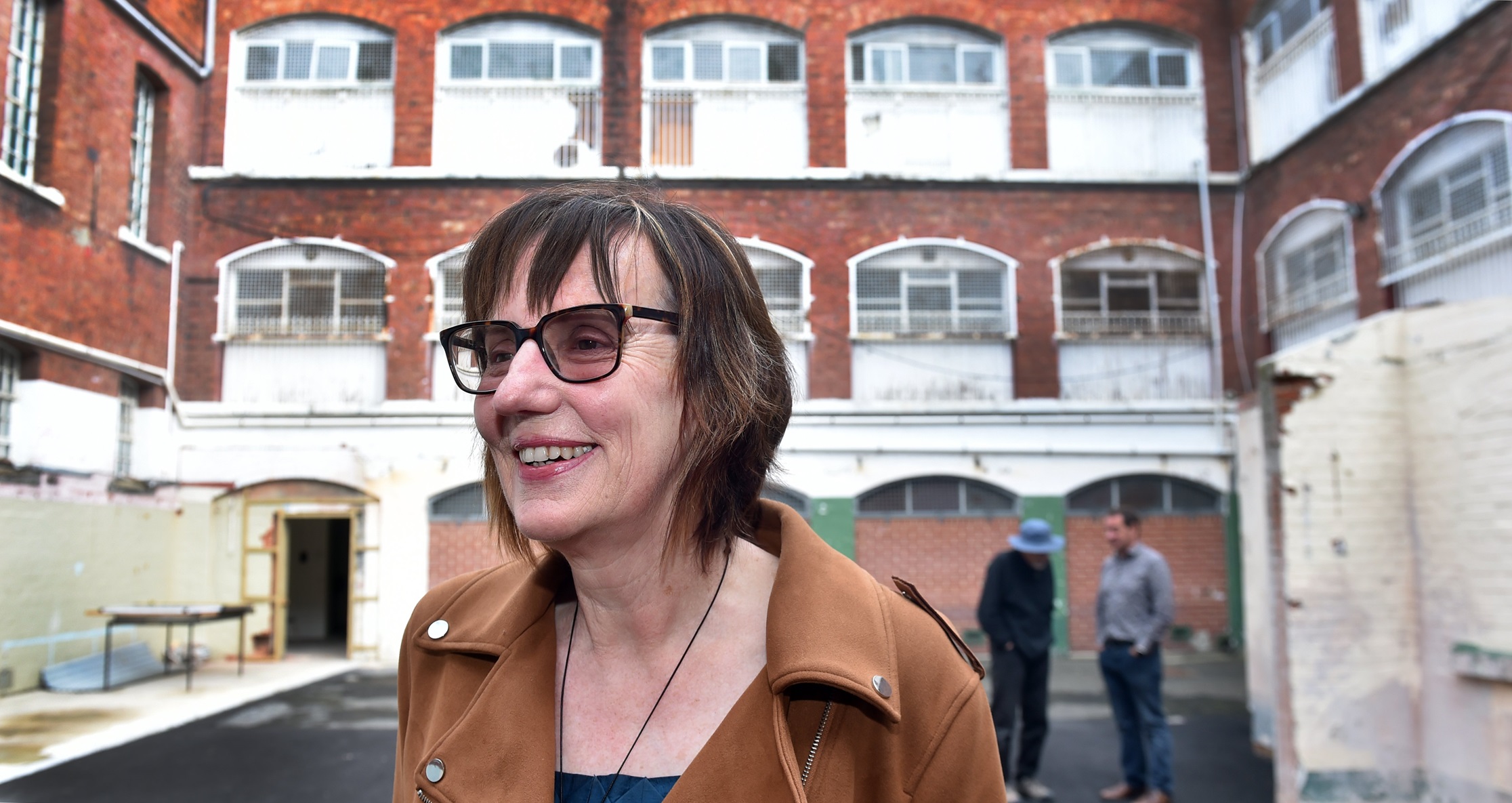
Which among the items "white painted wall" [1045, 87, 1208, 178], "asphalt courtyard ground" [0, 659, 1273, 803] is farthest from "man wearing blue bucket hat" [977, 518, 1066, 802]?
"white painted wall" [1045, 87, 1208, 178]

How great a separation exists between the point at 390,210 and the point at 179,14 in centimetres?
155

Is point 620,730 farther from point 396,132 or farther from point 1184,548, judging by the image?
point 1184,548

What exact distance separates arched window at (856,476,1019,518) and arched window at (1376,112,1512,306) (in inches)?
167

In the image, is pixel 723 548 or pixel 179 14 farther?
pixel 179 14

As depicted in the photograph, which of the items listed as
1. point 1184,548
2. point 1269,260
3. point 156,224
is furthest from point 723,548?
point 1184,548

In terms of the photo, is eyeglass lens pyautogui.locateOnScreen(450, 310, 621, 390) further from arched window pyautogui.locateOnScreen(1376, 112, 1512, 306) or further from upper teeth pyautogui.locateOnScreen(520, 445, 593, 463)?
arched window pyautogui.locateOnScreen(1376, 112, 1512, 306)

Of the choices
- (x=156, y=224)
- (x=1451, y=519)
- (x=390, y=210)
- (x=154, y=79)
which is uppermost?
(x=154, y=79)

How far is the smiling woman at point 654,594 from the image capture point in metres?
1.22

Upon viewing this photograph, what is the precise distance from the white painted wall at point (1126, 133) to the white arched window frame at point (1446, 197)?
197 cm

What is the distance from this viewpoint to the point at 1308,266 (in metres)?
8.85

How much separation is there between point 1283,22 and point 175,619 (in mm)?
10849

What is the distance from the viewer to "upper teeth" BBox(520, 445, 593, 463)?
1248 millimetres

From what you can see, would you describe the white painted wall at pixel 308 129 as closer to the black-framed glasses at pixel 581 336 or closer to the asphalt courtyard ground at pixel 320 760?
the asphalt courtyard ground at pixel 320 760

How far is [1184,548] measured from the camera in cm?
992
